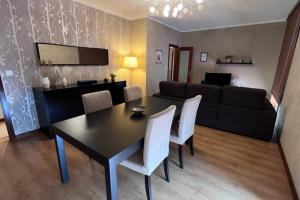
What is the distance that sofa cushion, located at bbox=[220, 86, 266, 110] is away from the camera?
2.58m

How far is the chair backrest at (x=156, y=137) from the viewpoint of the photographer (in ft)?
4.01

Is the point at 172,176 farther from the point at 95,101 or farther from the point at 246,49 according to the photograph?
the point at 246,49

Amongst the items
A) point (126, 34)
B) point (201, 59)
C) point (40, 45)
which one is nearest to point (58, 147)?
point (40, 45)

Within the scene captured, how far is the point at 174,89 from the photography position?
11.0ft

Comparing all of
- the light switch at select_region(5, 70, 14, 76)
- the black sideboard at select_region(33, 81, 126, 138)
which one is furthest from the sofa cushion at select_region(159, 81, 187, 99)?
the light switch at select_region(5, 70, 14, 76)

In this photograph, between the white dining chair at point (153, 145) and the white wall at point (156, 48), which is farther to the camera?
the white wall at point (156, 48)

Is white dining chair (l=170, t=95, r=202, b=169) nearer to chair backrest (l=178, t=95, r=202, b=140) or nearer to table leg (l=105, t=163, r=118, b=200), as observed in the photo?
chair backrest (l=178, t=95, r=202, b=140)

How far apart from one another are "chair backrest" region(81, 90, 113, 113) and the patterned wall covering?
1.54 metres

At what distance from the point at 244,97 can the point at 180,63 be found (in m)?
4.11

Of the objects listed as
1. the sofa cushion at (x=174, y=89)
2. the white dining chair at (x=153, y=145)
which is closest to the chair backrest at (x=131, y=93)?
the sofa cushion at (x=174, y=89)

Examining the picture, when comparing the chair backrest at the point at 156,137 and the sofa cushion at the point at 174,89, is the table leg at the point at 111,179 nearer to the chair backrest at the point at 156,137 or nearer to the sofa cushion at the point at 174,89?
the chair backrest at the point at 156,137

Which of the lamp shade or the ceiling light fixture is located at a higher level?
the ceiling light fixture

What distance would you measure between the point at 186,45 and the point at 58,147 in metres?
5.78

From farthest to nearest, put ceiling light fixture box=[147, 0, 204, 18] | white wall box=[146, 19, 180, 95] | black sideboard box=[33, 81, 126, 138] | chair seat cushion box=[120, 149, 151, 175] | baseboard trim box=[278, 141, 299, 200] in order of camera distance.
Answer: white wall box=[146, 19, 180, 95]
black sideboard box=[33, 81, 126, 138]
ceiling light fixture box=[147, 0, 204, 18]
baseboard trim box=[278, 141, 299, 200]
chair seat cushion box=[120, 149, 151, 175]
